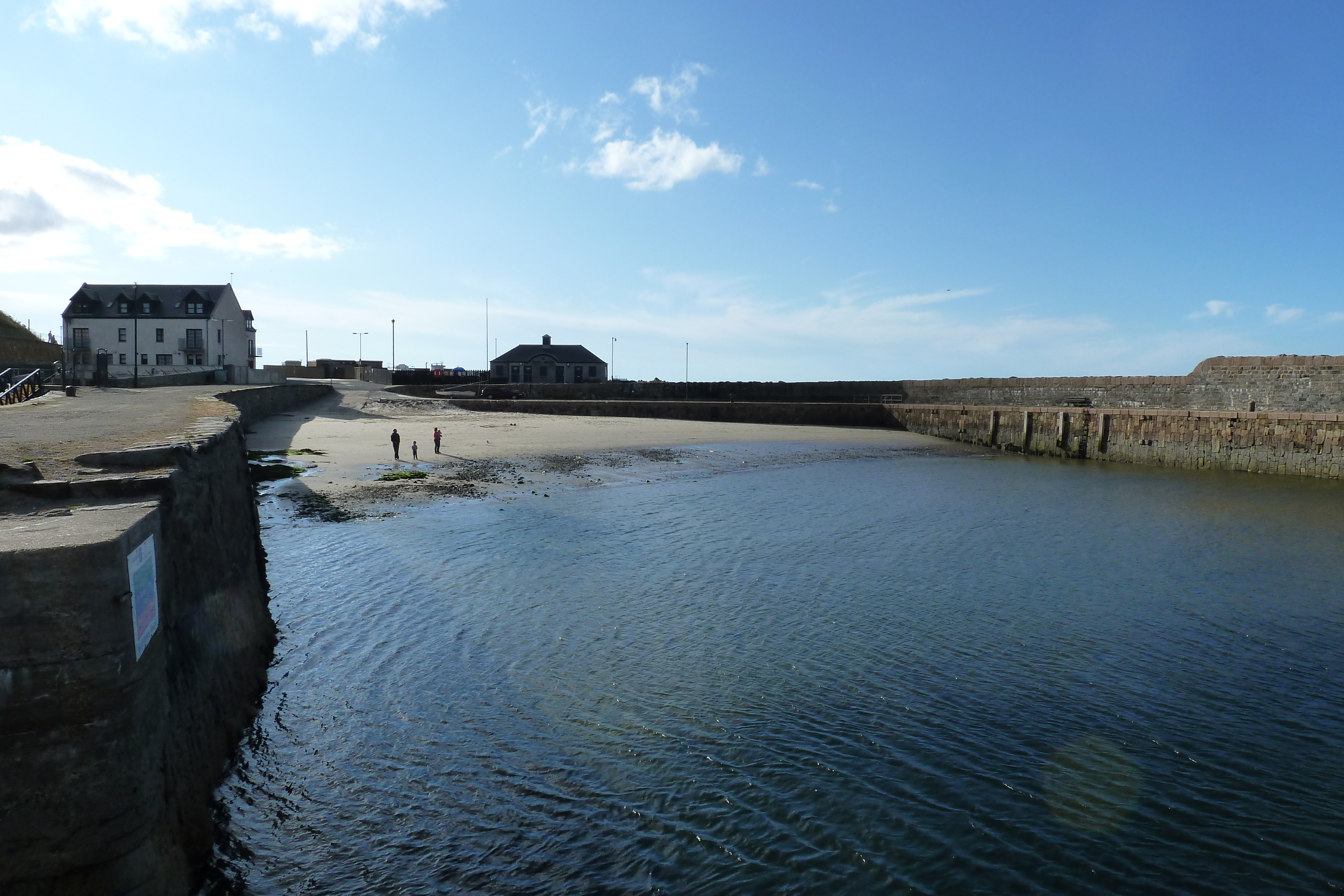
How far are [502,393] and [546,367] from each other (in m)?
18.2

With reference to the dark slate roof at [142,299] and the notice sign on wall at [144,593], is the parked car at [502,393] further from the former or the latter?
the notice sign on wall at [144,593]

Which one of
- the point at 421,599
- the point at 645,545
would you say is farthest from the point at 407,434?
the point at 421,599

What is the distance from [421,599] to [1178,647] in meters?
12.0

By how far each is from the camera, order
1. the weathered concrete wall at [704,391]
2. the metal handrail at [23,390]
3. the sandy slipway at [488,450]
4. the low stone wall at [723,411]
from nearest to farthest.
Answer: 1. the sandy slipway at [488,450]
2. the metal handrail at [23,390]
3. the low stone wall at [723,411]
4. the weathered concrete wall at [704,391]

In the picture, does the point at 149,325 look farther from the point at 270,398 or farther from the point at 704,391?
the point at 704,391

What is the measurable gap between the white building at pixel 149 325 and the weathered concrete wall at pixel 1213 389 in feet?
194

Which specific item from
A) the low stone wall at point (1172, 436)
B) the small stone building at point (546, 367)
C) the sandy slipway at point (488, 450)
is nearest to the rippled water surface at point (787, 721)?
the sandy slipway at point (488, 450)

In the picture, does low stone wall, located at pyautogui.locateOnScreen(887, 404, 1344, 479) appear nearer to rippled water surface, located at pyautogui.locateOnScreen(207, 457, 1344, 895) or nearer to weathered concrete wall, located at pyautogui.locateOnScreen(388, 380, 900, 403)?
weathered concrete wall, located at pyautogui.locateOnScreen(388, 380, 900, 403)

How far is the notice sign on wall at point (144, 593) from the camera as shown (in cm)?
486

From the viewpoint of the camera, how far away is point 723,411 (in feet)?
195

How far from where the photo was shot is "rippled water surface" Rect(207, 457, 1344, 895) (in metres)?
6.64

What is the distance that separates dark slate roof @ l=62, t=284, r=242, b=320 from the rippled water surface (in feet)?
195

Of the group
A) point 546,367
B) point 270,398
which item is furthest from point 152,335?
point 546,367

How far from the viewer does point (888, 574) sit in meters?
15.8
